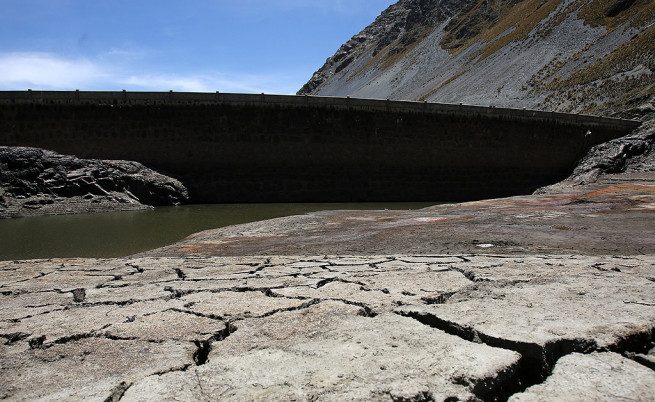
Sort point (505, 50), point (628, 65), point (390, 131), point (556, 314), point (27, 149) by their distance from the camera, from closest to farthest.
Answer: point (556, 314)
point (27, 149)
point (390, 131)
point (628, 65)
point (505, 50)

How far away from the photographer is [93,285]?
2.78 m

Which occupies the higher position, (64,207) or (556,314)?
(556,314)

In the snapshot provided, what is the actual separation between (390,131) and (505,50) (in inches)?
911

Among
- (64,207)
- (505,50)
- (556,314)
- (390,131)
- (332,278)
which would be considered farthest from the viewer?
(505,50)

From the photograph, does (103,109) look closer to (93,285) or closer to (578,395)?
(93,285)

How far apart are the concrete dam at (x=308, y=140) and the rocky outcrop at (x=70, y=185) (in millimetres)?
1509

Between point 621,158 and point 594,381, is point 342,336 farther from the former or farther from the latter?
point 621,158

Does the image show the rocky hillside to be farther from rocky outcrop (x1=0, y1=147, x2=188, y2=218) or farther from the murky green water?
rocky outcrop (x1=0, y1=147, x2=188, y2=218)

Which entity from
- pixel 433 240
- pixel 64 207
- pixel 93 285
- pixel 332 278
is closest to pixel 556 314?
pixel 332 278

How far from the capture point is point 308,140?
18250 mm

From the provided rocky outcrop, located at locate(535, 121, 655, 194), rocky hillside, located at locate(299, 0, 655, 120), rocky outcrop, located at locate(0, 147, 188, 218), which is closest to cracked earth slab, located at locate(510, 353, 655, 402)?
rocky outcrop, located at locate(0, 147, 188, 218)

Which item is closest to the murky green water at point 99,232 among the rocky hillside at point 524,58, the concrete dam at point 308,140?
the concrete dam at point 308,140

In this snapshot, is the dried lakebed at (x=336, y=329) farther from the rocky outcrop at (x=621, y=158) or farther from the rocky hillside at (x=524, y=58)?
the rocky hillside at (x=524, y=58)

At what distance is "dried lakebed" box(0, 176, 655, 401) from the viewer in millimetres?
1321
